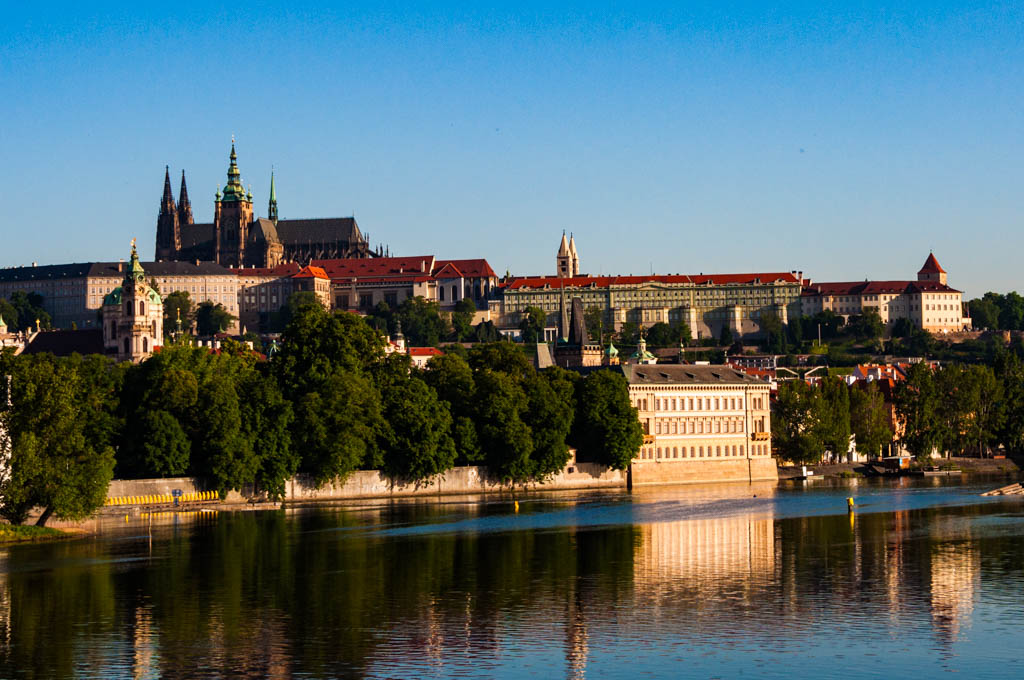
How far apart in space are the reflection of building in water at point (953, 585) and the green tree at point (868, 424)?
56609 millimetres

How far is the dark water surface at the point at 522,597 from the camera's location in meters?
38.1

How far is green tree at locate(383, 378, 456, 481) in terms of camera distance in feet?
288

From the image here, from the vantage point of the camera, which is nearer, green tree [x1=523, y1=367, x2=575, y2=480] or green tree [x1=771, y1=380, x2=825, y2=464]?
green tree [x1=523, y1=367, x2=575, y2=480]

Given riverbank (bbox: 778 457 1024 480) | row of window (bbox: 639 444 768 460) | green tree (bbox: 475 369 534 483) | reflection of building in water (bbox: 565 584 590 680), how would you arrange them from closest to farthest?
reflection of building in water (bbox: 565 584 590 680), green tree (bbox: 475 369 534 483), row of window (bbox: 639 444 768 460), riverbank (bbox: 778 457 1024 480)

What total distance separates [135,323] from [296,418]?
77.7 metres

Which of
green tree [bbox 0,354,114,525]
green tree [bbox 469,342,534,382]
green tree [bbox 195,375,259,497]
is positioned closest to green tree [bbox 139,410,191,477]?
green tree [bbox 195,375,259,497]

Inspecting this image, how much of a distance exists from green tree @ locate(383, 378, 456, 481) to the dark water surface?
38.8 ft

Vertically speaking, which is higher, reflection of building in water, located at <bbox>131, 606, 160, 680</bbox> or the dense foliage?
the dense foliage

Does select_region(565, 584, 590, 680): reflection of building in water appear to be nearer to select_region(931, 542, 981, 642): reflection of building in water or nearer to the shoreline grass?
select_region(931, 542, 981, 642): reflection of building in water

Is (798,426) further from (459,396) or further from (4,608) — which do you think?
(4,608)

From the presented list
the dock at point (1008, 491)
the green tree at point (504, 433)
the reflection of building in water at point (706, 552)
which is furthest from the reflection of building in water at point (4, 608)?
the dock at point (1008, 491)

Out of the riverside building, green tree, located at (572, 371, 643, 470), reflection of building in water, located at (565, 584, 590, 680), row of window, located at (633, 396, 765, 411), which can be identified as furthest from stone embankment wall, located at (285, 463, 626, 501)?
reflection of building in water, located at (565, 584, 590, 680)

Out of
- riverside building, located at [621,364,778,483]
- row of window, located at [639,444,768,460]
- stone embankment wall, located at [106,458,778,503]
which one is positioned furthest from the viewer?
riverside building, located at [621,364,778,483]

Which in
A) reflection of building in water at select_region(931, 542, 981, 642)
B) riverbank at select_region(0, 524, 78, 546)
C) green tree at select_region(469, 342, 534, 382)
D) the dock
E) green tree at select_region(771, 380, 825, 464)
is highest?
green tree at select_region(469, 342, 534, 382)
